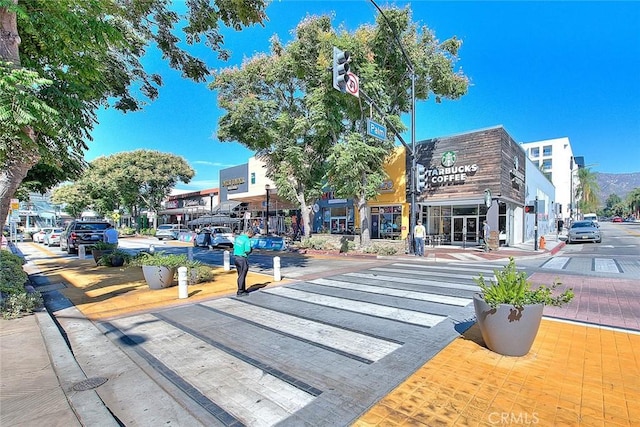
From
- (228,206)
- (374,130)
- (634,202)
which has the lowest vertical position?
(228,206)

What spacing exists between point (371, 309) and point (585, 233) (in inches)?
1046

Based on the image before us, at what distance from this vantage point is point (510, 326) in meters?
4.02

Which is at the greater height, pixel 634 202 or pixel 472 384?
pixel 634 202

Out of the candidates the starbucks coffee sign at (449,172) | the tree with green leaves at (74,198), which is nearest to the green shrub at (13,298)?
the starbucks coffee sign at (449,172)

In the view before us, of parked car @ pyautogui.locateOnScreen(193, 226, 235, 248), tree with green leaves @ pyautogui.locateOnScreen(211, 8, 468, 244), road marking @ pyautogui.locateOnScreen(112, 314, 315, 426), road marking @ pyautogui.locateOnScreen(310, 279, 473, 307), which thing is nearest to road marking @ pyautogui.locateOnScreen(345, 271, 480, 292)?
road marking @ pyautogui.locateOnScreen(310, 279, 473, 307)

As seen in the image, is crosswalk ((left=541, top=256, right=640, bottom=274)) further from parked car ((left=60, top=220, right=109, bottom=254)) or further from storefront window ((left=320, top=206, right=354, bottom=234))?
parked car ((left=60, top=220, right=109, bottom=254))

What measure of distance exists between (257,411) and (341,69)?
838 cm

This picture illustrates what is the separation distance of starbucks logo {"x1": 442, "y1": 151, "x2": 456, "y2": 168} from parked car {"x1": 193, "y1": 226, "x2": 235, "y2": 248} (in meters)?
15.8

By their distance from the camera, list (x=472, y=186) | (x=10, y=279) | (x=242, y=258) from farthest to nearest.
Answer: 1. (x=472, y=186)
2. (x=242, y=258)
3. (x=10, y=279)

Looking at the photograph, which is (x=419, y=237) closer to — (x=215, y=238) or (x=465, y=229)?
(x=465, y=229)

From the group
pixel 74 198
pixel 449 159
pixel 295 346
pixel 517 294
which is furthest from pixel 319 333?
pixel 74 198

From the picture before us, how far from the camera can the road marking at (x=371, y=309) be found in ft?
19.2

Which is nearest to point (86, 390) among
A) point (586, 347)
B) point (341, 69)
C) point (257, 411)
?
point (257, 411)

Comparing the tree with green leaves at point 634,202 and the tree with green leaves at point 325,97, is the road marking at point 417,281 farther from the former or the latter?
the tree with green leaves at point 634,202
